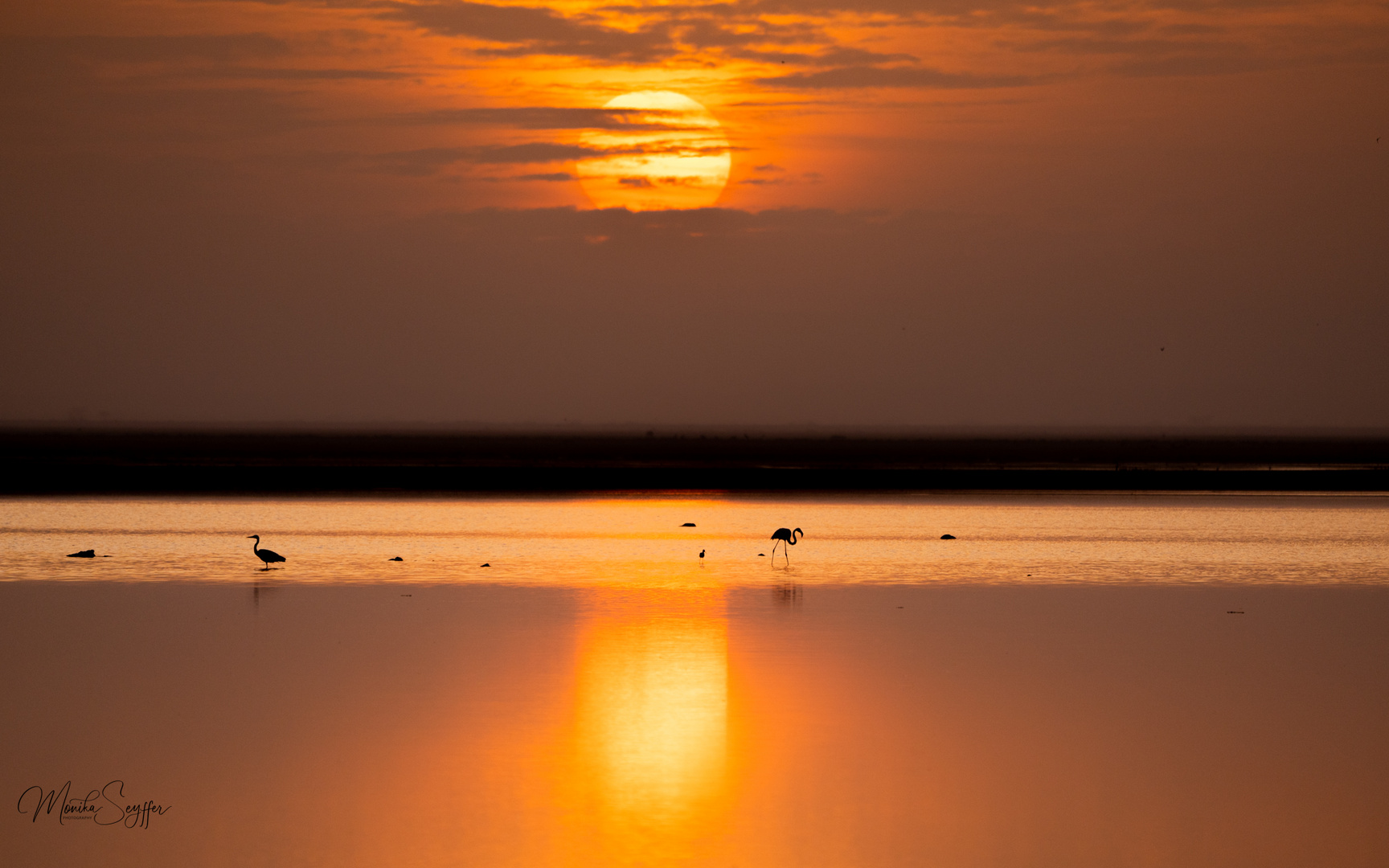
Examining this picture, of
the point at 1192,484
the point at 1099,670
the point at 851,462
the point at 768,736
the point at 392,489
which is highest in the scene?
the point at 851,462

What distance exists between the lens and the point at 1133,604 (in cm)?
1855

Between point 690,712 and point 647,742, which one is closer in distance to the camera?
point 647,742

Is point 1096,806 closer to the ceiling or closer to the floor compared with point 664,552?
closer to the floor

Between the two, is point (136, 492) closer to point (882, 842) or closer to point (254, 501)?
point (254, 501)

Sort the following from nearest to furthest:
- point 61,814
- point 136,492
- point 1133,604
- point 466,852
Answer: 1. point 466,852
2. point 61,814
3. point 1133,604
4. point 136,492

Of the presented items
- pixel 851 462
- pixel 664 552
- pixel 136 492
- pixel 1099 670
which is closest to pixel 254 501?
pixel 136 492

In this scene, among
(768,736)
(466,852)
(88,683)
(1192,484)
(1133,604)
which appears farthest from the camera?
(1192,484)

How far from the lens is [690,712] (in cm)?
1142

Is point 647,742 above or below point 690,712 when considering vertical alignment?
below

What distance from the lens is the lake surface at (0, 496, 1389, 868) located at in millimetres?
8383

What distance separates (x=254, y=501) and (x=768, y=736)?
1254 inches

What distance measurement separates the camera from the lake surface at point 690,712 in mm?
8383

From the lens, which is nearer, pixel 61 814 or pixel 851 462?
pixel 61 814

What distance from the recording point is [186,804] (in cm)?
886
